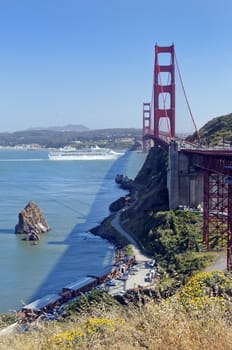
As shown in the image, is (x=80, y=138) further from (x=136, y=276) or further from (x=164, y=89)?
(x=136, y=276)

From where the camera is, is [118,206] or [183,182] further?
[118,206]

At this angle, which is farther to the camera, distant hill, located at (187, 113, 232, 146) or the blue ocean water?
distant hill, located at (187, 113, 232, 146)

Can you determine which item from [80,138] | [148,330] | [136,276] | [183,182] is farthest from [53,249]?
[80,138]

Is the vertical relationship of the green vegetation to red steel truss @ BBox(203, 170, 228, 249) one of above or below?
above

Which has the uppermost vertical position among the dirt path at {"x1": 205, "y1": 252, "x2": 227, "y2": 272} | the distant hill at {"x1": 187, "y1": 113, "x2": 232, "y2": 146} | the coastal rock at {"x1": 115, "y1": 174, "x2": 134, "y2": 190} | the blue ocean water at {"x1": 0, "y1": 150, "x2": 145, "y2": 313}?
the distant hill at {"x1": 187, "y1": 113, "x2": 232, "y2": 146}

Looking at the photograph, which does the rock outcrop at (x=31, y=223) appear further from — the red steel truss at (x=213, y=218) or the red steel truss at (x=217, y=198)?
the red steel truss at (x=213, y=218)

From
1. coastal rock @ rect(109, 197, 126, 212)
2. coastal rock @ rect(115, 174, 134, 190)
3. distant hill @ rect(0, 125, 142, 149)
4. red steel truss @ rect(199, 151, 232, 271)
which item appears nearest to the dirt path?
red steel truss @ rect(199, 151, 232, 271)

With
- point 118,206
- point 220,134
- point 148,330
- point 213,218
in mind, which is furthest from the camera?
point 220,134

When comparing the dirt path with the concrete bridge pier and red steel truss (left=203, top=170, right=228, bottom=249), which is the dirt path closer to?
→ red steel truss (left=203, top=170, right=228, bottom=249)

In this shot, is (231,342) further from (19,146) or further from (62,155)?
(19,146)

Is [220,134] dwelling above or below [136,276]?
above

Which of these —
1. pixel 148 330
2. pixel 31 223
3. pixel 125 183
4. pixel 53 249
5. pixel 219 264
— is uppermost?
pixel 148 330
